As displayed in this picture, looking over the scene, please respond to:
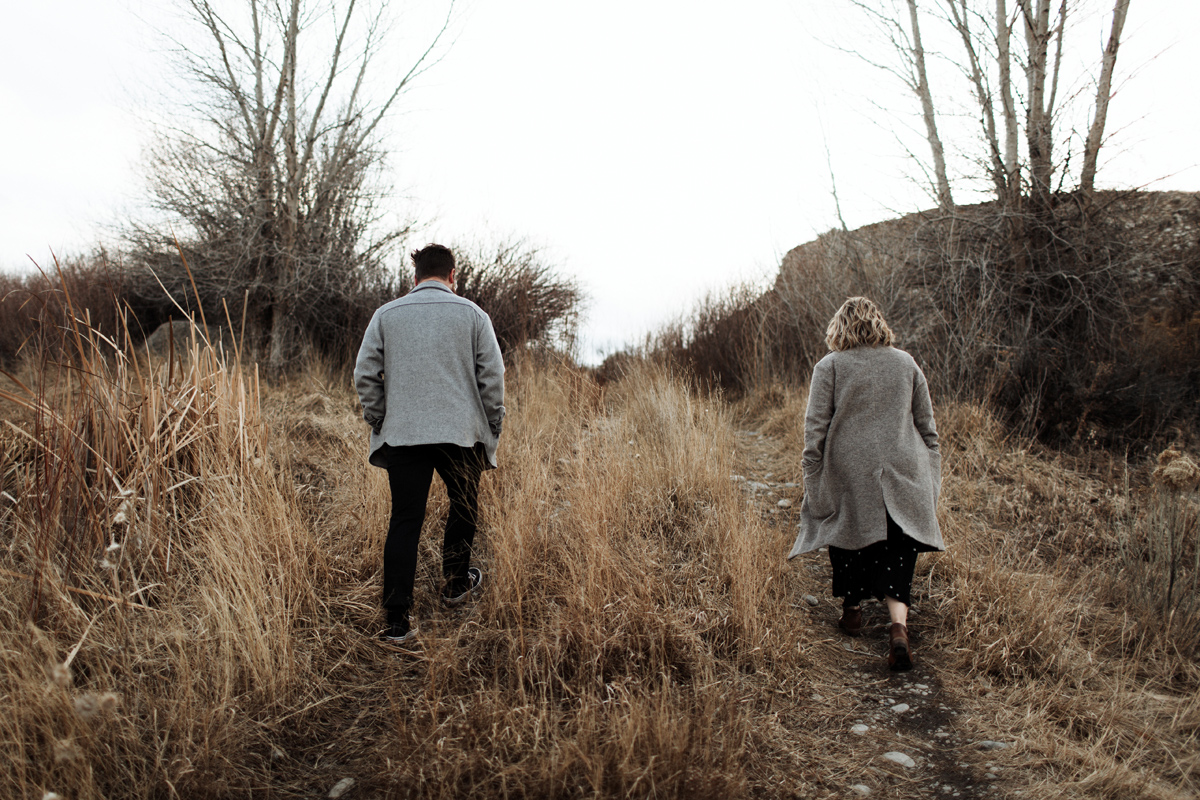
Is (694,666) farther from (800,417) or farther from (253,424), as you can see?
(800,417)

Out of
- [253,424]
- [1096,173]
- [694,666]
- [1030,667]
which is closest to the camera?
[694,666]

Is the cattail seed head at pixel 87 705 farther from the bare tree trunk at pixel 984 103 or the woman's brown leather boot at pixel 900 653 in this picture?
the bare tree trunk at pixel 984 103

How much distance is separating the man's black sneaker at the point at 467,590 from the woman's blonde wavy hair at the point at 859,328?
2.27m

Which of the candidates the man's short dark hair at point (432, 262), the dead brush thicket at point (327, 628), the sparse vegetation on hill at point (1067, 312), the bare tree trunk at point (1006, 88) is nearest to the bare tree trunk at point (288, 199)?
the dead brush thicket at point (327, 628)

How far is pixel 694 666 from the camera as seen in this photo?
264 centimetres

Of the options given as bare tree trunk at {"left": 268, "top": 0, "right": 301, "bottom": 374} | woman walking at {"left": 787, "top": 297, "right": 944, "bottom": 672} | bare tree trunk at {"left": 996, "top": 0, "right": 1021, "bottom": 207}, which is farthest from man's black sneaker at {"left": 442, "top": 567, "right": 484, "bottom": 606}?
bare tree trunk at {"left": 996, "top": 0, "right": 1021, "bottom": 207}

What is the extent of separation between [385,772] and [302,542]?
160 centimetres

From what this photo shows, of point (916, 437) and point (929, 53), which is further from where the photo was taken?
point (929, 53)

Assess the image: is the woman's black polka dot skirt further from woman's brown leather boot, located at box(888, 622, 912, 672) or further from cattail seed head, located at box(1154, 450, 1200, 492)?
cattail seed head, located at box(1154, 450, 1200, 492)

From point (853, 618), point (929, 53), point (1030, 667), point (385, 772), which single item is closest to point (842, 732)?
point (853, 618)

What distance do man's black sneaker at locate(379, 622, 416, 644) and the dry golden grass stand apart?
0.08 meters

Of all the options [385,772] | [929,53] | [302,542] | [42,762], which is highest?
[929,53]

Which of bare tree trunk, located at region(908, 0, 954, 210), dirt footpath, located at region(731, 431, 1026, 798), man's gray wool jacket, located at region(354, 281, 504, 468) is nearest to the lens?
dirt footpath, located at region(731, 431, 1026, 798)

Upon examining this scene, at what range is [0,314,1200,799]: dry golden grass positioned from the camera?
2006mm
